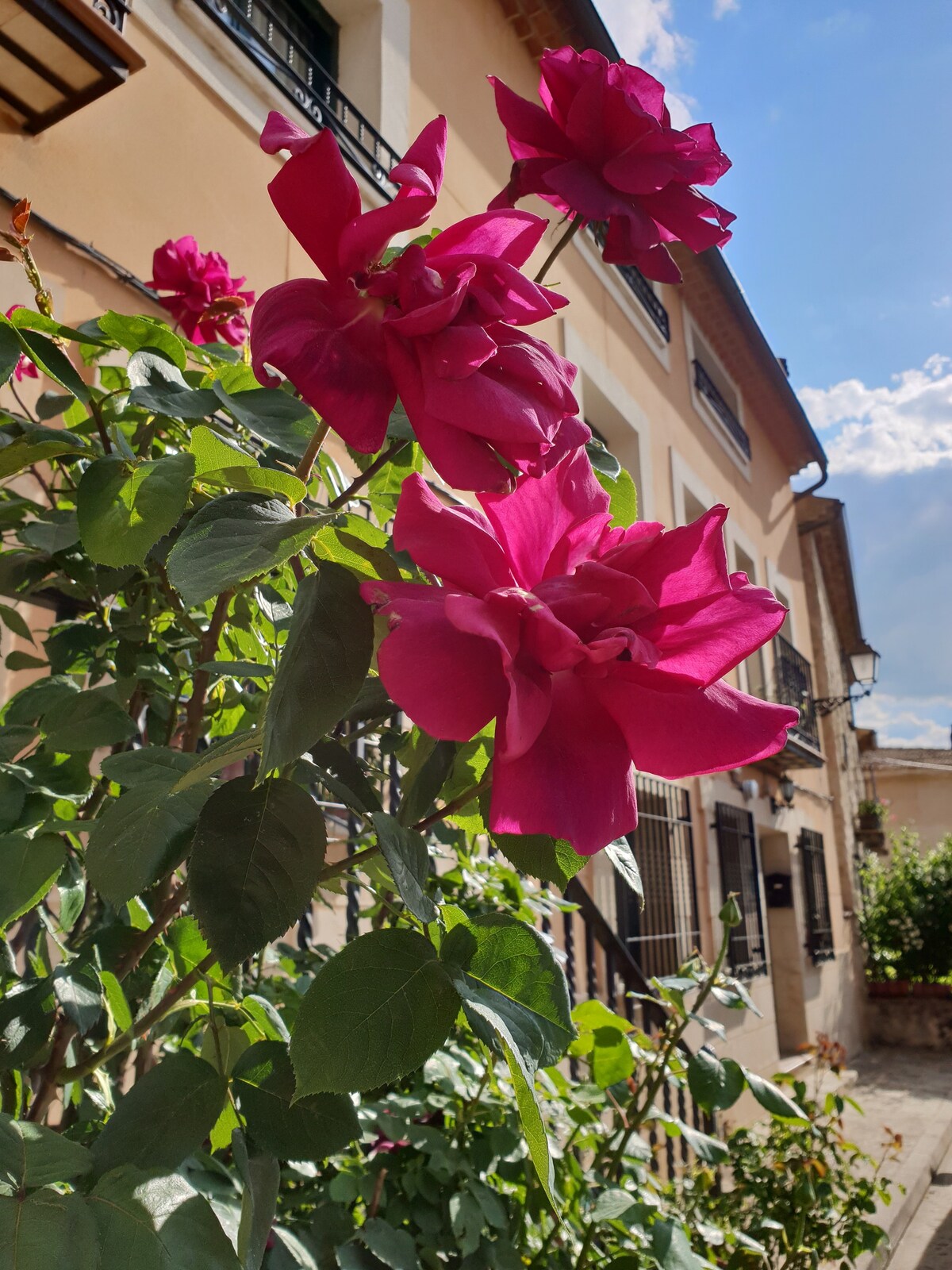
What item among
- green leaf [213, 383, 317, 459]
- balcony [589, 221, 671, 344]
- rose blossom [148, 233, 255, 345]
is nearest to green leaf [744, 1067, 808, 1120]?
green leaf [213, 383, 317, 459]

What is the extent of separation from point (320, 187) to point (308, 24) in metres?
5.00

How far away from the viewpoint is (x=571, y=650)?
402 millimetres

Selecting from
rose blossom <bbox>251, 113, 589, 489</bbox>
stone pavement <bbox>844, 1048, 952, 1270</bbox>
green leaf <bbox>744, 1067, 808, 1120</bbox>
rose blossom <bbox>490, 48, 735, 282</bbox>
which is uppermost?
rose blossom <bbox>490, 48, 735, 282</bbox>

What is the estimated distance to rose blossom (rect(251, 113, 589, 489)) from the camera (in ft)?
1.40

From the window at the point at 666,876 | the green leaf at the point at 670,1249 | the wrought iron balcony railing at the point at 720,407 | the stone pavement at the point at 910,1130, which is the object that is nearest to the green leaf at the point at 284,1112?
the green leaf at the point at 670,1249

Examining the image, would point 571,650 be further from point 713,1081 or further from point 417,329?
point 713,1081

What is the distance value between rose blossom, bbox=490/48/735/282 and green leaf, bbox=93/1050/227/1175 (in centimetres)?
63

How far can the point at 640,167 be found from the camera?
2.01 feet

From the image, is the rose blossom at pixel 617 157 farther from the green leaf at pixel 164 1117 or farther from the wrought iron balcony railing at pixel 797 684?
the wrought iron balcony railing at pixel 797 684

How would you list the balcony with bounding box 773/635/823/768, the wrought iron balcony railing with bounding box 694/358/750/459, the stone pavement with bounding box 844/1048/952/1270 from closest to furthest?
1. the stone pavement with bounding box 844/1048/952/1270
2. the wrought iron balcony railing with bounding box 694/358/750/459
3. the balcony with bounding box 773/635/823/768

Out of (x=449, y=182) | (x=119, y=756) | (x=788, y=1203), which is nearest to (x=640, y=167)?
(x=119, y=756)

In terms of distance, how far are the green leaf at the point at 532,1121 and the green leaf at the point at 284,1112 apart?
23 cm

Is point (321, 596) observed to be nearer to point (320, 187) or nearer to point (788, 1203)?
point (320, 187)

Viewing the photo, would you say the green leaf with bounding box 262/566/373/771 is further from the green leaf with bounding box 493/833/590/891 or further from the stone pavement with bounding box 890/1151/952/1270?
the stone pavement with bounding box 890/1151/952/1270
